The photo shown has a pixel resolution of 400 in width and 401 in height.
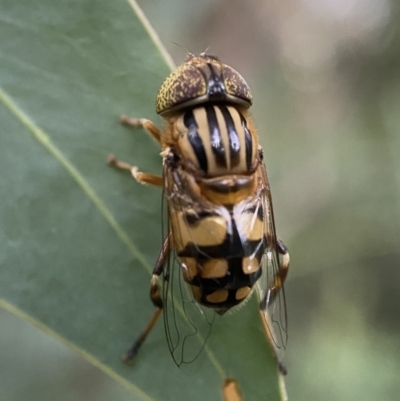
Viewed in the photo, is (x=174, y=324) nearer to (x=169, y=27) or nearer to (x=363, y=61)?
(x=169, y=27)

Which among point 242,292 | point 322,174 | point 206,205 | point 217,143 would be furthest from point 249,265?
point 322,174

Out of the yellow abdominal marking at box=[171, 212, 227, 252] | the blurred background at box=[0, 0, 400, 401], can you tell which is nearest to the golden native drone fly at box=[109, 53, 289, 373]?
the yellow abdominal marking at box=[171, 212, 227, 252]

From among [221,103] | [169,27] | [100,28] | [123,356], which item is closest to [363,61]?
[169,27]

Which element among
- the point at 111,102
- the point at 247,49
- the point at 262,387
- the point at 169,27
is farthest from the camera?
the point at 247,49

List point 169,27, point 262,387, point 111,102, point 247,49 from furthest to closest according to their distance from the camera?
point 247,49, point 169,27, point 111,102, point 262,387

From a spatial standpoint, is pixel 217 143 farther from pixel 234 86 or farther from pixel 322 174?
pixel 322 174

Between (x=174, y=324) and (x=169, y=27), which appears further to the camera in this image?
(x=169, y=27)

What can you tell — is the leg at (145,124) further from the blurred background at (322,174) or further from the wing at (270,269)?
the blurred background at (322,174)
